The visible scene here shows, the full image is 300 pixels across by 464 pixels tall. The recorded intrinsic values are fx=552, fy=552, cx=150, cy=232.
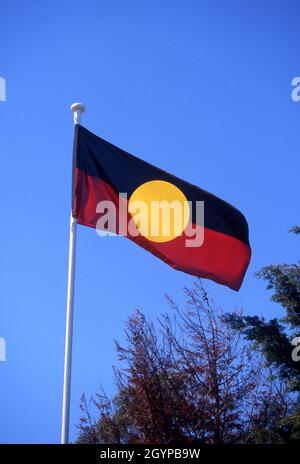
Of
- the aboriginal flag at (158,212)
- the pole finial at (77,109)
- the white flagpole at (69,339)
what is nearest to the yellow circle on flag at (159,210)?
the aboriginal flag at (158,212)

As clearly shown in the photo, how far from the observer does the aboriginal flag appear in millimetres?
9000

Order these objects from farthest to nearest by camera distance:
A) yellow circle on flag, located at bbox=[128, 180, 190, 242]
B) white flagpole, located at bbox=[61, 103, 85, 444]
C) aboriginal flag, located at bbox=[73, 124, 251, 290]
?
1. yellow circle on flag, located at bbox=[128, 180, 190, 242]
2. aboriginal flag, located at bbox=[73, 124, 251, 290]
3. white flagpole, located at bbox=[61, 103, 85, 444]

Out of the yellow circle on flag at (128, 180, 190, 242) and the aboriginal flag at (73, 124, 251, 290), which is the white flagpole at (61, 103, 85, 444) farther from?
the yellow circle on flag at (128, 180, 190, 242)

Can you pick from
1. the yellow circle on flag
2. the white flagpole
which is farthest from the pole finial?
the white flagpole

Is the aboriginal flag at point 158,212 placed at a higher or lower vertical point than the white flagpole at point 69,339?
higher

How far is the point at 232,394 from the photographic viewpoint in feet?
39.0

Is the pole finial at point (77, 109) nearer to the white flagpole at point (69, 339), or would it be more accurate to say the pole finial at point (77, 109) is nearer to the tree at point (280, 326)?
the white flagpole at point (69, 339)

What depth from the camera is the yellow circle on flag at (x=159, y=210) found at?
9.43 metres

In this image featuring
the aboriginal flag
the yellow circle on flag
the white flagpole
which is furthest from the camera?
the yellow circle on flag

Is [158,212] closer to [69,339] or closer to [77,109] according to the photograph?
[77,109]
